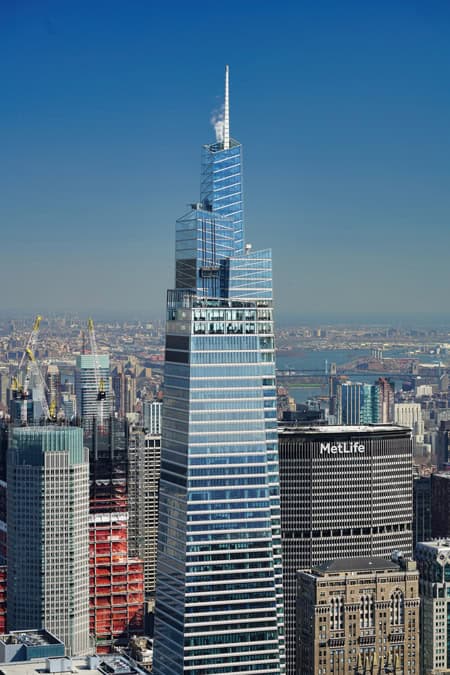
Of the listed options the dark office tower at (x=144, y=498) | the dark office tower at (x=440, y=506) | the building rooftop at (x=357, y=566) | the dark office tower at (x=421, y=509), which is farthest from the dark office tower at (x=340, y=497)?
the dark office tower at (x=144, y=498)

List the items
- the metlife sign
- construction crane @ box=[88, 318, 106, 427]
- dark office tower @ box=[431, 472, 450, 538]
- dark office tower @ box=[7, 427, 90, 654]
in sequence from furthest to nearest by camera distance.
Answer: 1. construction crane @ box=[88, 318, 106, 427]
2. dark office tower @ box=[431, 472, 450, 538]
3. the metlife sign
4. dark office tower @ box=[7, 427, 90, 654]

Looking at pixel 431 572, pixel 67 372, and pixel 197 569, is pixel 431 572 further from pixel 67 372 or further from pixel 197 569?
pixel 67 372

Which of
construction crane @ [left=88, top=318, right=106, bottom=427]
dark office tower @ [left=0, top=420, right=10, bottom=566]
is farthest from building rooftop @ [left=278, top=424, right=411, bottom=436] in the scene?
construction crane @ [left=88, top=318, right=106, bottom=427]

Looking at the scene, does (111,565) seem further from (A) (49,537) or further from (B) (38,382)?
(B) (38,382)

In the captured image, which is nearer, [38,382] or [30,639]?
[30,639]

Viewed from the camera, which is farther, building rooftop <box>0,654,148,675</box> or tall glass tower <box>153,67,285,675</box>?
tall glass tower <box>153,67,285,675</box>

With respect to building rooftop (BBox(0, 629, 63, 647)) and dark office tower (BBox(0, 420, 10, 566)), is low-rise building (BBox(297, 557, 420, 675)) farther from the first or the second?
dark office tower (BBox(0, 420, 10, 566))

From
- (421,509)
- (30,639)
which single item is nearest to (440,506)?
(421,509)
